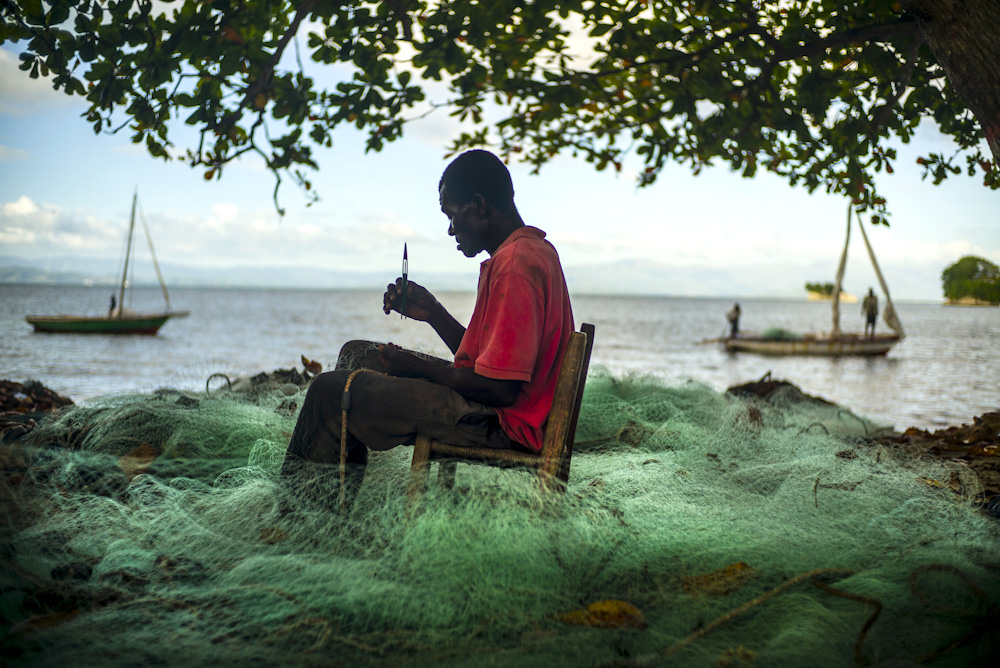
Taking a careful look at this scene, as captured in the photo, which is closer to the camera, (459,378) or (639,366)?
(459,378)

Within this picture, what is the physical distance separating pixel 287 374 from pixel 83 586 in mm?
A: 3944

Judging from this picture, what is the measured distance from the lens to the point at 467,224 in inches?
103

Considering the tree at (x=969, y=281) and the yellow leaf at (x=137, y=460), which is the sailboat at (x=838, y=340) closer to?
the yellow leaf at (x=137, y=460)

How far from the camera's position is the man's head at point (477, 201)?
8.49ft

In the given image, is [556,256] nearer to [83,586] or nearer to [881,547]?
[881,547]

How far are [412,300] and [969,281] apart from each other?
135246 millimetres

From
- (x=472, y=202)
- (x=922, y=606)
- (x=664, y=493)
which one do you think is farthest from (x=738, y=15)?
Answer: (x=922, y=606)

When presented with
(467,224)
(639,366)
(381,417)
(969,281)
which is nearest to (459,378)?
(381,417)

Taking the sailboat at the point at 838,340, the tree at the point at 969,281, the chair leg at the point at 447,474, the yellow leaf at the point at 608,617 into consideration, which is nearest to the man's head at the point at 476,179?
the chair leg at the point at 447,474

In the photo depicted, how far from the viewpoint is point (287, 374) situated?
5.89m

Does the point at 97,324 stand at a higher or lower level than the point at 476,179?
lower

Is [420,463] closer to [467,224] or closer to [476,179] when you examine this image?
[467,224]

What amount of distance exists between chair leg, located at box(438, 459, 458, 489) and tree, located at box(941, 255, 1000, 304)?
369 feet

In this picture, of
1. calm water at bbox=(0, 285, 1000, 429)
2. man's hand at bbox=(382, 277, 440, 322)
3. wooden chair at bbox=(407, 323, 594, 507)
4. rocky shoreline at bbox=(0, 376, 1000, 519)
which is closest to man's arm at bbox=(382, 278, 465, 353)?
man's hand at bbox=(382, 277, 440, 322)
